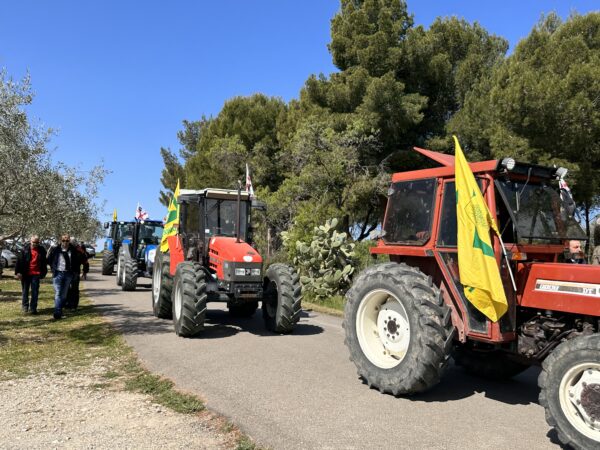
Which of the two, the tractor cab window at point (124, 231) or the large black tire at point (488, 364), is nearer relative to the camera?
the large black tire at point (488, 364)

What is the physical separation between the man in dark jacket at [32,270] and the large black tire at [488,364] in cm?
856

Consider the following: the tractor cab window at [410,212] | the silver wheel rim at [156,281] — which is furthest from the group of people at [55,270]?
the tractor cab window at [410,212]

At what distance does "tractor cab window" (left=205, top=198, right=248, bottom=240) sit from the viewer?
918 centimetres

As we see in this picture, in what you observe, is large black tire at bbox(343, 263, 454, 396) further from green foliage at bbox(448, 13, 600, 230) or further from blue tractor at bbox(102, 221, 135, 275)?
blue tractor at bbox(102, 221, 135, 275)

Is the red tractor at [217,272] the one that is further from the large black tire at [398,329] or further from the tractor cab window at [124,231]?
the tractor cab window at [124,231]

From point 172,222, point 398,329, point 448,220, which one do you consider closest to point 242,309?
point 172,222

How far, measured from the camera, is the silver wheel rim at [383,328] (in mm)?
5184

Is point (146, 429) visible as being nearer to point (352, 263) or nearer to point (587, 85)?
point (352, 263)

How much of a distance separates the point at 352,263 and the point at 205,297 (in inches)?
232

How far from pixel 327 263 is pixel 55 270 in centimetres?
625

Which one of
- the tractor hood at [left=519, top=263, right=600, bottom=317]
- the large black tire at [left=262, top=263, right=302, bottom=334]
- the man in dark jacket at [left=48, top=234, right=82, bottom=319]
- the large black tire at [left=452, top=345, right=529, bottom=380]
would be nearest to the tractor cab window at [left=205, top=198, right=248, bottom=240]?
the large black tire at [left=262, top=263, right=302, bottom=334]

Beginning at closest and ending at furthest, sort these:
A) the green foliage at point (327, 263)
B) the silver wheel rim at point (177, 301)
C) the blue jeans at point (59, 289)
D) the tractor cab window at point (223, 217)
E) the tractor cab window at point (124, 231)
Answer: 1. the silver wheel rim at point (177, 301)
2. the tractor cab window at point (223, 217)
3. the blue jeans at point (59, 289)
4. the green foliage at point (327, 263)
5. the tractor cab window at point (124, 231)

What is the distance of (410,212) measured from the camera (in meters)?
5.52

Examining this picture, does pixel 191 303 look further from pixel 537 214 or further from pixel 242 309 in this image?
pixel 537 214
